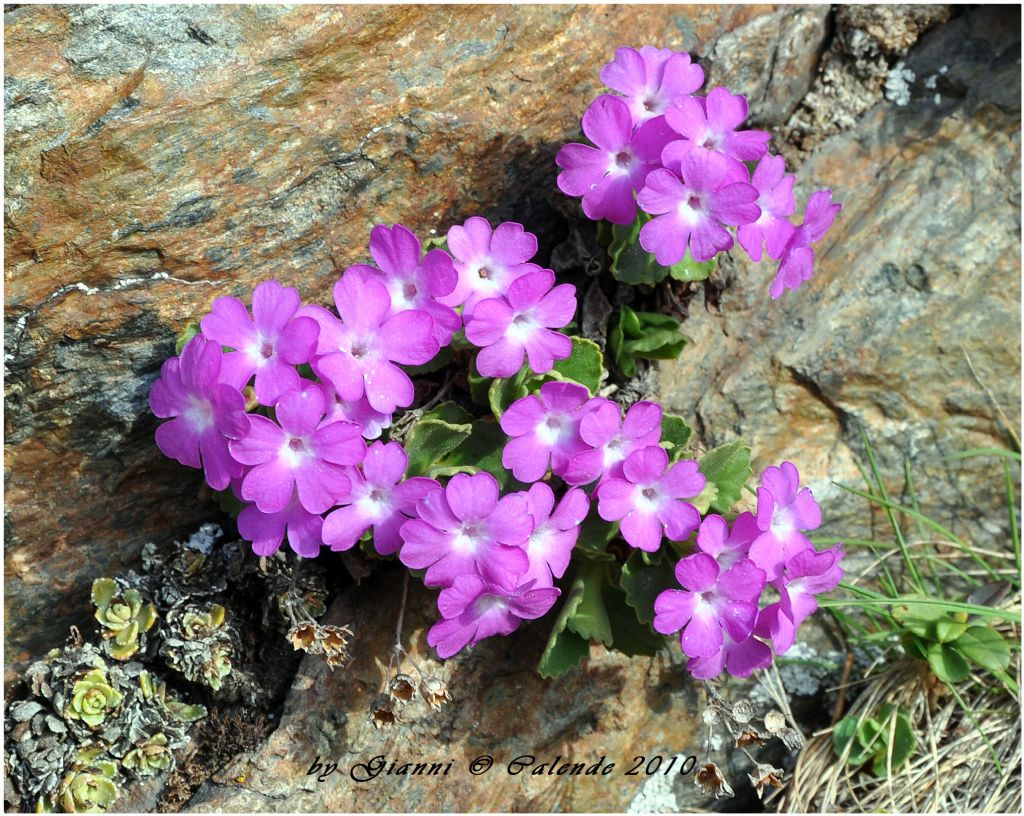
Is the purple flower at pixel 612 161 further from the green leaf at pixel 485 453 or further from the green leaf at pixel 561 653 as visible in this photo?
the green leaf at pixel 561 653

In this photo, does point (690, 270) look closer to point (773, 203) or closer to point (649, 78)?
point (773, 203)

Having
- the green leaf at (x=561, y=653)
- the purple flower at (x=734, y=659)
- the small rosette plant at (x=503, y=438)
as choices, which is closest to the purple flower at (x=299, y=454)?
the small rosette plant at (x=503, y=438)

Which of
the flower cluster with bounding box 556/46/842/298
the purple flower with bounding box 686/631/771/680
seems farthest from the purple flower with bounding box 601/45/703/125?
the purple flower with bounding box 686/631/771/680

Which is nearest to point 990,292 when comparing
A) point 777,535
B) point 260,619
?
point 777,535

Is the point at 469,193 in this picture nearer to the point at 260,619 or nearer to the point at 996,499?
the point at 260,619

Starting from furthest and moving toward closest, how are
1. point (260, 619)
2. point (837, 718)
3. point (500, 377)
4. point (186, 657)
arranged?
point (837, 718), point (260, 619), point (186, 657), point (500, 377)

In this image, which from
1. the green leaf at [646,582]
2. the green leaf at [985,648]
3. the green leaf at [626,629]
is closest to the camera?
the green leaf at [646,582]

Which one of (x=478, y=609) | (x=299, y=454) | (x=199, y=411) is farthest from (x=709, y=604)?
(x=199, y=411)
